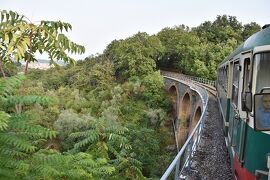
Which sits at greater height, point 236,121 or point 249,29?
point 249,29

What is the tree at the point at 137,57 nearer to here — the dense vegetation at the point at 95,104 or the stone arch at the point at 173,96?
the dense vegetation at the point at 95,104

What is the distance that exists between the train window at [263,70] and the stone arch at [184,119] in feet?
89.2

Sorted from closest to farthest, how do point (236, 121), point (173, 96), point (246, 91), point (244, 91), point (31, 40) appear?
point (31, 40)
point (246, 91)
point (244, 91)
point (236, 121)
point (173, 96)

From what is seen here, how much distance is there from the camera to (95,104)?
4191 centimetres

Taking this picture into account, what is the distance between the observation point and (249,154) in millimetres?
5023

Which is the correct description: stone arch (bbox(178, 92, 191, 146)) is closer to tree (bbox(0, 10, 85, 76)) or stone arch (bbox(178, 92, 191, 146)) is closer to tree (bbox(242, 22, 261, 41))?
tree (bbox(242, 22, 261, 41))

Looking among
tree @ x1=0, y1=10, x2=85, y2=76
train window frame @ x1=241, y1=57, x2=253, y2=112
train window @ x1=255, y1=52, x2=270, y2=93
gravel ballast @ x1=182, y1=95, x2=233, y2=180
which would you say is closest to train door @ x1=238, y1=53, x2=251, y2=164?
train window frame @ x1=241, y1=57, x2=253, y2=112

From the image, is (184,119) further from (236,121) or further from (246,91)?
(246,91)

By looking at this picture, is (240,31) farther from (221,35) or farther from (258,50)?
(258,50)

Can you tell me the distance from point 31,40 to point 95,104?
38530 mm

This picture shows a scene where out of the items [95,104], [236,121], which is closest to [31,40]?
[236,121]

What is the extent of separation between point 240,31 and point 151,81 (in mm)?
21060

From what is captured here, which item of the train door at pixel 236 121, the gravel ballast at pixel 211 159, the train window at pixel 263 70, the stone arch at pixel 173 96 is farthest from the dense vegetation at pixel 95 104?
the train window at pixel 263 70

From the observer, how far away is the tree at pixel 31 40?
3412mm
